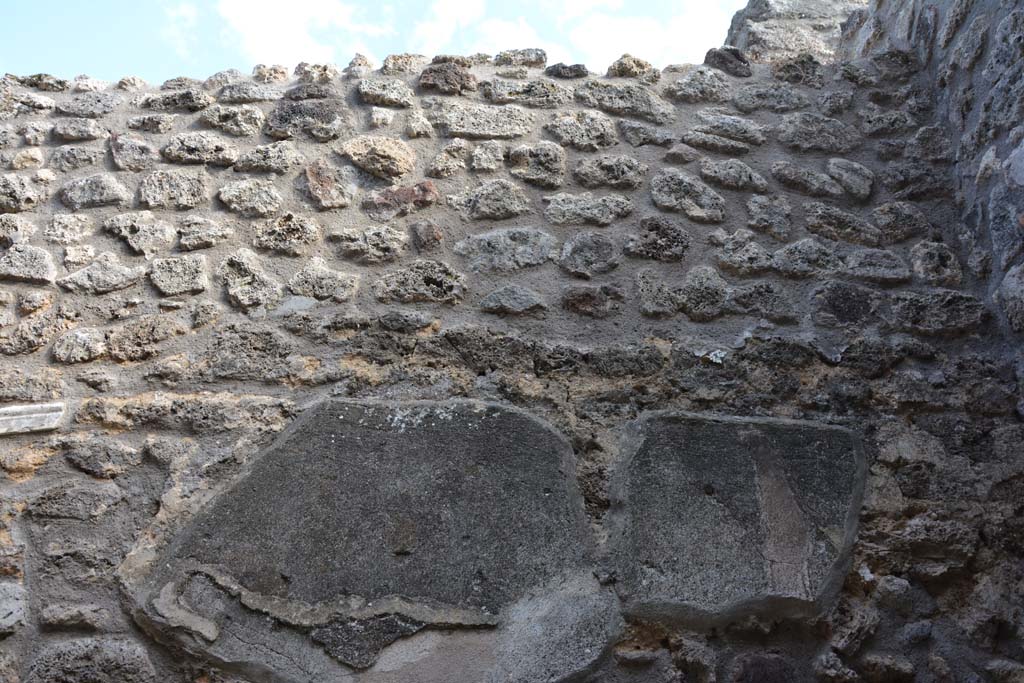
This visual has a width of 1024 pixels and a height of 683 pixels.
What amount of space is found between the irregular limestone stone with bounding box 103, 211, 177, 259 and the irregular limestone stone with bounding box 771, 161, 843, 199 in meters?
1.60

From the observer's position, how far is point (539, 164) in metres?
2.23

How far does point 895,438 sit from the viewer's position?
183 centimetres

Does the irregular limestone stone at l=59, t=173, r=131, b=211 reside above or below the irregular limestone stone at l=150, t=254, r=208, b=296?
above

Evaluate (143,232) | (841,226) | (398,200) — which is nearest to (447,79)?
(398,200)

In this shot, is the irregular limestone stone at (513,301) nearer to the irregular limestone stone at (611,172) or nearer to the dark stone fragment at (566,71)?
the irregular limestone stone at (611,172)

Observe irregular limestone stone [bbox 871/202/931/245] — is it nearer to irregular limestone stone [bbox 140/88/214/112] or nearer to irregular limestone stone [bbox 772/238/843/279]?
irregular limestone stone [bbox 772/238/843/279]

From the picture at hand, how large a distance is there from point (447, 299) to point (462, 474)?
17.8 inches

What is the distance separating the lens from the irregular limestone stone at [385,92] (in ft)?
7.70

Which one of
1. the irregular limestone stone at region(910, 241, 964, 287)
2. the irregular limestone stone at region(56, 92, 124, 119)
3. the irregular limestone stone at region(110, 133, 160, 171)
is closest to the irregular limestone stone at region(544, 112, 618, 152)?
the irregular limestone stone at region(910, 241, 964, 287)

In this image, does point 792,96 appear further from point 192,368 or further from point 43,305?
point 43,305

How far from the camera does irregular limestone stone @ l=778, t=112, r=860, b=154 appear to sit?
7.84 feet

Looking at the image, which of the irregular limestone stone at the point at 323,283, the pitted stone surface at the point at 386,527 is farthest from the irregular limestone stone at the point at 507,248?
the pitted stone surface at the point at 386,527

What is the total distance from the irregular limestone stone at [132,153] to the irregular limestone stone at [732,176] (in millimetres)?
1466

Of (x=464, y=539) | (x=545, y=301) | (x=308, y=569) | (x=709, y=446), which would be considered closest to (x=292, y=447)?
(x=308, y=569)
